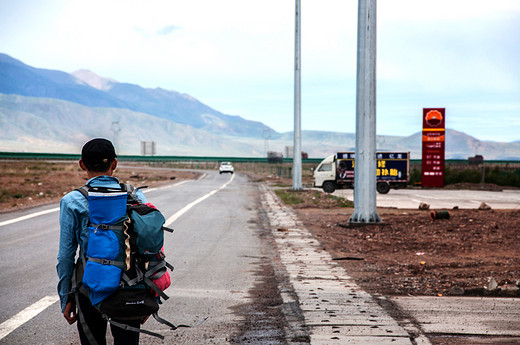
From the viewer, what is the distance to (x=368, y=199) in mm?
16031

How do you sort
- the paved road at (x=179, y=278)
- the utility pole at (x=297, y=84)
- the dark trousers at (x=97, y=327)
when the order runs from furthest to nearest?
the utility pole at (x=297, y=84) < the paved road at (x=179, y=278) < the dark trousers at (x=97, y=327)

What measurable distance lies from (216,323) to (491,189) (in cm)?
4380

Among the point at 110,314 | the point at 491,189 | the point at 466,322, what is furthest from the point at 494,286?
the point at 491,189

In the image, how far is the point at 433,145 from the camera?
82.4ft

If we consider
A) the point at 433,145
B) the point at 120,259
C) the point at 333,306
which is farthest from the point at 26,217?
the point at 433,145

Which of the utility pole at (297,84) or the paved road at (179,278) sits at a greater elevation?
the utility pole at (297,84)

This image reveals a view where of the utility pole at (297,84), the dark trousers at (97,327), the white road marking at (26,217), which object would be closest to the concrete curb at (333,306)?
the dark trousers at (97,327)

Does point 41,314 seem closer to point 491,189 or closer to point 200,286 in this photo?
point 200,286

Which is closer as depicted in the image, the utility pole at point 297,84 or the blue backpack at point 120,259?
the blue backpack at point 120,259

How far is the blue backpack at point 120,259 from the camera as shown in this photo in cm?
358

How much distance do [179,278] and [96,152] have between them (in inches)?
221

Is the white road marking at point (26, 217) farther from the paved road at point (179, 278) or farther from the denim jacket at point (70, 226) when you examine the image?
the denim jacket at point (70, 226)

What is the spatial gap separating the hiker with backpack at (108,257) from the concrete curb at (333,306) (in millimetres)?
2252

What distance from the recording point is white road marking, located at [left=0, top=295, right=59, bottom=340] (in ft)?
20.0
